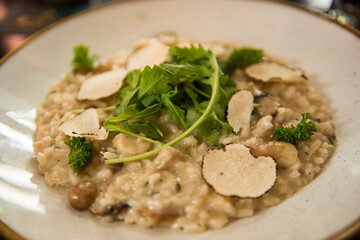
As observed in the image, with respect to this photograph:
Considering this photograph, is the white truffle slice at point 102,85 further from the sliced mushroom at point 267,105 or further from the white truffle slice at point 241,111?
the sliced mushroom at point 267,105

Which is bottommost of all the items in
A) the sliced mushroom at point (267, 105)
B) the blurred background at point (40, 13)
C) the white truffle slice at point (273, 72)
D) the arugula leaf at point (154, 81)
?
the blurred background at point (40, 13)

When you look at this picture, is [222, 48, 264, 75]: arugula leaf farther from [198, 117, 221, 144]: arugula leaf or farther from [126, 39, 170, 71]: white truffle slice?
[198, 117, 221, 144]: arugula leaf

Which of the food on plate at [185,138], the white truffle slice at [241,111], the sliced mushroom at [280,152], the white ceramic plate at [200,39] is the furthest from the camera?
the white truffle slice at [241,111]

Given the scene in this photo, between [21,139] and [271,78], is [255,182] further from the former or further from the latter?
[21,139]

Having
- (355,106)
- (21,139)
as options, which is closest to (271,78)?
(355,106)

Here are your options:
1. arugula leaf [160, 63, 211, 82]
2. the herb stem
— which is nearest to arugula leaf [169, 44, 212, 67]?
arugula leaf [160, 63, 211, 82]

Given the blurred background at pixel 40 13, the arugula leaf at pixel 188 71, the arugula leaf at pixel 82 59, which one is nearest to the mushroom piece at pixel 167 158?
the arugula leaf at pixel 188 71

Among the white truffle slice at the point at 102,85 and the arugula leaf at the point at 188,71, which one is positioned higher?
the arugula leaf at the point at 188,71
